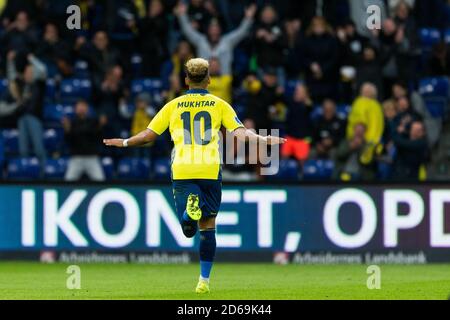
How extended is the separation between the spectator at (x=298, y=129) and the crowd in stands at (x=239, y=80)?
2cm

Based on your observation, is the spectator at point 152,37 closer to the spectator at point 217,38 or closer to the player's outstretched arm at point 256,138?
the spectator at point 217,38

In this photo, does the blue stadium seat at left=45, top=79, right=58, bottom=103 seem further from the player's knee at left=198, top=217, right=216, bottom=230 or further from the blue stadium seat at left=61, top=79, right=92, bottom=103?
the player's knee at left=198, top=217, right=216, bottom=230

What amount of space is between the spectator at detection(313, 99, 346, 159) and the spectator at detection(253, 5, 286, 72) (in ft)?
5.28

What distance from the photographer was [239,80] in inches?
987

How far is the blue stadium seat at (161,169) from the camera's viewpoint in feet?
75.8

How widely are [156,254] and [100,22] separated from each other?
22.0 ft

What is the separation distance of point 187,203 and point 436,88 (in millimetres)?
10679

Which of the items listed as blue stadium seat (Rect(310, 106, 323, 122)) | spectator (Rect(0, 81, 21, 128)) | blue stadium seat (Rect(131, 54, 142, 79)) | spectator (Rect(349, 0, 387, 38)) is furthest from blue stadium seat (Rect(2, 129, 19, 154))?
spectator (Rect(349, 0, 387, 38))

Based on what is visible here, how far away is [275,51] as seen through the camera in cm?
2483

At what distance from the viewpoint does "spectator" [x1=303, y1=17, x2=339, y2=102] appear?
24.5 m

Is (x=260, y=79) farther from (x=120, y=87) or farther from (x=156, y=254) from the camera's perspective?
(x=156, y=254)

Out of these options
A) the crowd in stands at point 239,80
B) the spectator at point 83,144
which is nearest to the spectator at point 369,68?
the crowd in stands at point 239,80

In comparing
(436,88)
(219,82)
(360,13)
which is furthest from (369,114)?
(360,13)
